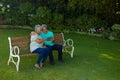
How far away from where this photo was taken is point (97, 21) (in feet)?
53.5

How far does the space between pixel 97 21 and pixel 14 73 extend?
842 centimetres

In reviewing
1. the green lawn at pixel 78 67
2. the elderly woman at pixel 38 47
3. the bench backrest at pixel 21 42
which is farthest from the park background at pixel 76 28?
the bench backrest at pixel 21 42

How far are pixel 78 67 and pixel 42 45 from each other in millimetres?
1281

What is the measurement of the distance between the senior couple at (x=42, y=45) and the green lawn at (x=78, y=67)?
0.25 m

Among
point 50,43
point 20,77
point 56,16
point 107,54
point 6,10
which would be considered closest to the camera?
point 20,77

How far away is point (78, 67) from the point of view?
9523 millimetres

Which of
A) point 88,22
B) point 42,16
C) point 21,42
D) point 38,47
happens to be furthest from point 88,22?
point 38,47

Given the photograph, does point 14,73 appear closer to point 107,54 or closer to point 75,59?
point 75,59

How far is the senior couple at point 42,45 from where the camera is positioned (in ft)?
30.2

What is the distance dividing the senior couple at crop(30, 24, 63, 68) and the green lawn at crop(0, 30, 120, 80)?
0.80 feet

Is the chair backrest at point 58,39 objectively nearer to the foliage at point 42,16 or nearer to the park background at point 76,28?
the park background at point 76,28

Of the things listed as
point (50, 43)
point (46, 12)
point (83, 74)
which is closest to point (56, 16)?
point (46, 12)

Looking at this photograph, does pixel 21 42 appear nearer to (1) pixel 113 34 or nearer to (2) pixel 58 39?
(2) pixel 58 39

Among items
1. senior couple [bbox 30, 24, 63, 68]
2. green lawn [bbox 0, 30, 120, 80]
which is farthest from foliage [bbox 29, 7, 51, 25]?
senior couple [bbox 30, 24, 63, 68]
